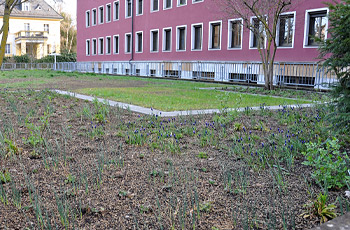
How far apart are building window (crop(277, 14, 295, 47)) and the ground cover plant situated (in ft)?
49.5

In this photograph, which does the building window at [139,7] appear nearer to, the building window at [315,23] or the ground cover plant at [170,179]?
the building window at [315,23]

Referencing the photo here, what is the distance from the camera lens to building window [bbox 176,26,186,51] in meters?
28.1

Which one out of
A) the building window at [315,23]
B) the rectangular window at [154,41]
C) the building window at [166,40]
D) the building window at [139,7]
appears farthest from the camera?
the building window at [139,7]

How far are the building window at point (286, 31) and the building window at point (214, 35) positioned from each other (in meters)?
5.23

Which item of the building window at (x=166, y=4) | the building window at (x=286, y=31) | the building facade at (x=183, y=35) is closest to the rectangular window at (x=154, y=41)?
the building facade at (x=183, y=35)

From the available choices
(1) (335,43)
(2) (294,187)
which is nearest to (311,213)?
(2) (294,187)

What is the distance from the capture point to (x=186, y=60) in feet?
90.0

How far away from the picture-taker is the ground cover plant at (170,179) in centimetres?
271

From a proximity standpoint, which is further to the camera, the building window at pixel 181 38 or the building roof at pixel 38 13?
the building roof at pixel 38 13

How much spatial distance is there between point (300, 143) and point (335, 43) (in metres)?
1.18

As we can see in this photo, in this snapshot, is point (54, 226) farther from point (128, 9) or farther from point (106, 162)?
point (128, 9)

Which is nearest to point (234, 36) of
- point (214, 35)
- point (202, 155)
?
point (214, 35)

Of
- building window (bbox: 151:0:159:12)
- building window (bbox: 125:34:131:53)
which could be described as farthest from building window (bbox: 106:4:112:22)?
building window (bbox: 151:0:159:12)

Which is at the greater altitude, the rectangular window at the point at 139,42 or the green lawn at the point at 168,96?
the rectangular window at the point at 139,42
